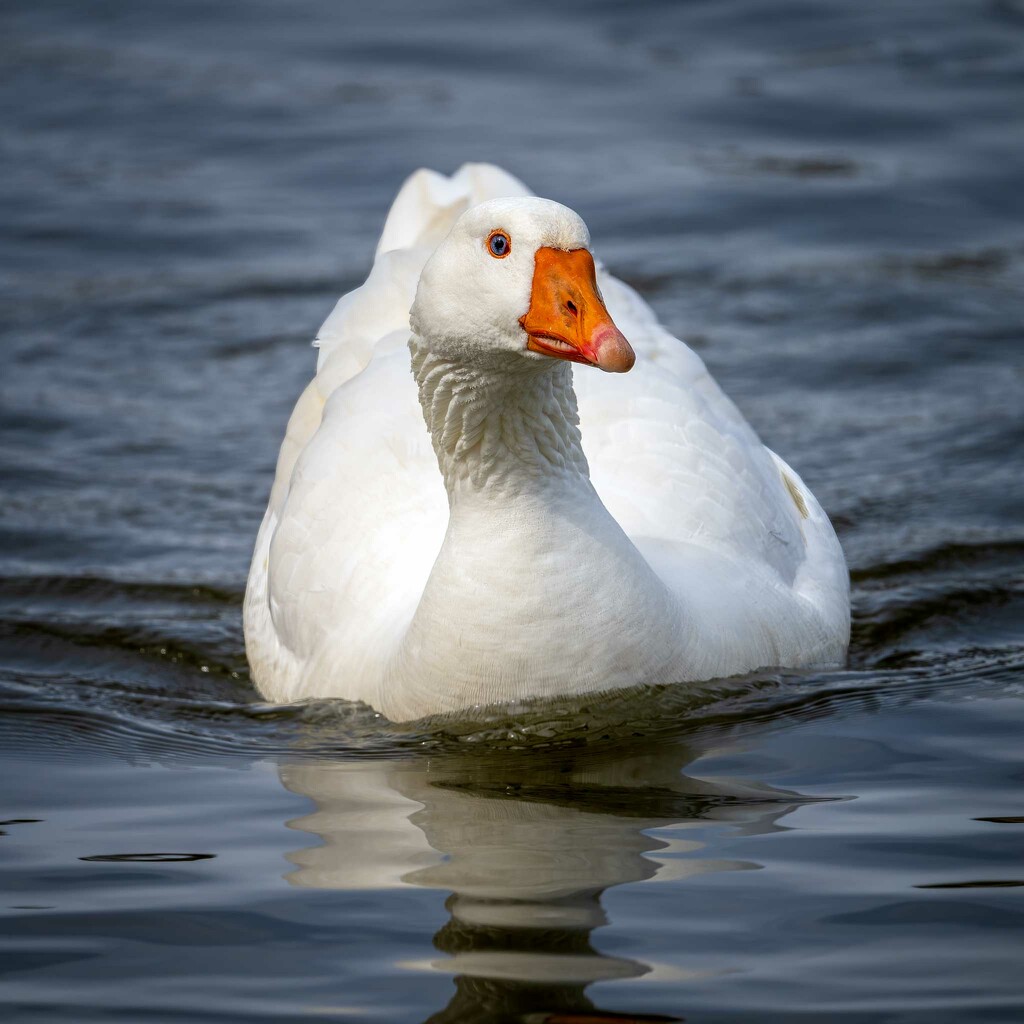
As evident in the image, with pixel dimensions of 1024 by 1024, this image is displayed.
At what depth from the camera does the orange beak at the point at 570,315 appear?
16.9ft

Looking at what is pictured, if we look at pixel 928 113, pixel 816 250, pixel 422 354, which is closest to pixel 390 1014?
pixel 422 354

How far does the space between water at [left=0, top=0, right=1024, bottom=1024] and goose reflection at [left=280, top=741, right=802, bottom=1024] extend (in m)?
0.02

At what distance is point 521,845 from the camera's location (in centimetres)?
523

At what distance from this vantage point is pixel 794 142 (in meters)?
15.0

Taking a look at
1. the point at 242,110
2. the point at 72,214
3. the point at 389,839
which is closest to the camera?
the point at 389,839

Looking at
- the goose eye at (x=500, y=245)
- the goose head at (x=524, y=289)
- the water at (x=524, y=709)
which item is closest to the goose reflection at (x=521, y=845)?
the water at (x=524, y=709)

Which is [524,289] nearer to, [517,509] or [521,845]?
[517,509]

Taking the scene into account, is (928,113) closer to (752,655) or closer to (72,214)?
(72,214)

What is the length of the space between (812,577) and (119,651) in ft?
10.4

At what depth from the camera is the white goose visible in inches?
218

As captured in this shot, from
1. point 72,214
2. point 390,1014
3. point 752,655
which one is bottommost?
point 390,1014

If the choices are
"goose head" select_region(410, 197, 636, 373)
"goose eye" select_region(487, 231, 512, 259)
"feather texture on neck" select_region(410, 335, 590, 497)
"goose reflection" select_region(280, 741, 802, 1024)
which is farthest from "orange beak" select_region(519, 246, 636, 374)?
"goose reflection" select_region(280, 741, 802, 1024)

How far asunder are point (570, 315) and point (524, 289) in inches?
7.2

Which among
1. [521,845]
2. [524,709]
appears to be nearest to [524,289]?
[524,709]
